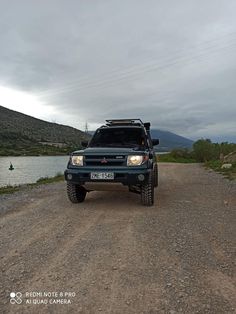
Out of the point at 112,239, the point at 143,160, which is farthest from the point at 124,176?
the point at 112,239

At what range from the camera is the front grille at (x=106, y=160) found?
819 cm

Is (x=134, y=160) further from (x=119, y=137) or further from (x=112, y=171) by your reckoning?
(x=119, y=137)

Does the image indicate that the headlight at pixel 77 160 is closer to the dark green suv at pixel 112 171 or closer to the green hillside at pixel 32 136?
the dark green suv at pixel 112 171

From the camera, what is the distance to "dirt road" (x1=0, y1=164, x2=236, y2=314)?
354cm

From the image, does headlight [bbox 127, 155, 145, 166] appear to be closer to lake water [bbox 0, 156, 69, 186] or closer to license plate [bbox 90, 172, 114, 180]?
license plate [bbox 90, 172, 114, 180]

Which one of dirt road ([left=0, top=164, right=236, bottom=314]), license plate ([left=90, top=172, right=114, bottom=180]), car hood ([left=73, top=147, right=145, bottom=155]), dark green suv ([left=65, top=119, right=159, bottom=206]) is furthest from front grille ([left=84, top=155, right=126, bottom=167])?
Answer: dirt road ([left=0, top=164, right=236, bottom=314])

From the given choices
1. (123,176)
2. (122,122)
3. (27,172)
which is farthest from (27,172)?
(123,176)

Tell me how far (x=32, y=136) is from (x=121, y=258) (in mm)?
162731

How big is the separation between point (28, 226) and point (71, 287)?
10.5 ft

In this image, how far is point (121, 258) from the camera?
4.70 metres

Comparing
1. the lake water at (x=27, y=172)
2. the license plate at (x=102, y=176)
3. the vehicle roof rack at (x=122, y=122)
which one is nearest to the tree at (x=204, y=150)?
the lake water at (x=27, y=172)

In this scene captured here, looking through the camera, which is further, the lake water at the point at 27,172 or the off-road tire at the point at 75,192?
the lake water at the point at 27,172

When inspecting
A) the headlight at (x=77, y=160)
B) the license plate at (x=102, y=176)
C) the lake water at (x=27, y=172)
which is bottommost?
the lake water at (x=27, y=172)

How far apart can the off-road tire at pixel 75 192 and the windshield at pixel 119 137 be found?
147 cm
